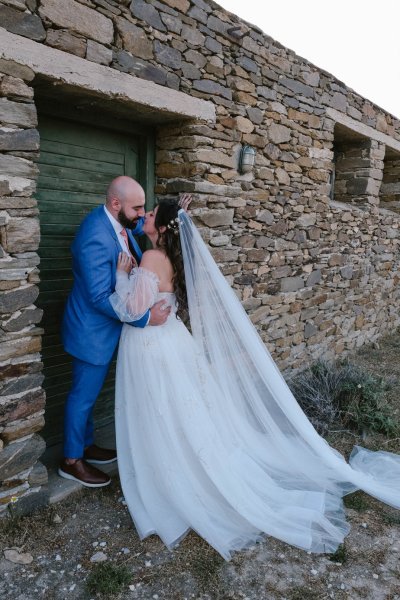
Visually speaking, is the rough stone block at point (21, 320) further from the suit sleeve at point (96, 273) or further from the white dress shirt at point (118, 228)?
the white dress shirt at point (118, 228)

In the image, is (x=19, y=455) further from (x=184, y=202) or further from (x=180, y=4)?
(x=180, y=4)

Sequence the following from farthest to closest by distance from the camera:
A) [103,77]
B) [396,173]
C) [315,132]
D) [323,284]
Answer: [396,173] < [323,284] < [315,132] < [103,77]

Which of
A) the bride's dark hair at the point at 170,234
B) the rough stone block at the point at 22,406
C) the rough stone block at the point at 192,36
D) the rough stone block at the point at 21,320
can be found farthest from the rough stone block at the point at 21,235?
the rough stone block at the point at 192,36

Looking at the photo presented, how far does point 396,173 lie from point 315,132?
2956 mm

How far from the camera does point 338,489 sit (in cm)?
304

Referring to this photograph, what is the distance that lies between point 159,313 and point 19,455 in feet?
3.80

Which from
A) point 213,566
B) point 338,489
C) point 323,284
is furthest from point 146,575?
point 323,284

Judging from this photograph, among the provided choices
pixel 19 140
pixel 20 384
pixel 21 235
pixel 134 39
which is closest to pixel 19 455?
pixel 20 384

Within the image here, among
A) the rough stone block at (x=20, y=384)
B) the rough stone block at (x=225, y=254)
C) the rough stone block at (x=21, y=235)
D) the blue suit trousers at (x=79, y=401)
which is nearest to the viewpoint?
the rough stone block at (x=21, y=235)

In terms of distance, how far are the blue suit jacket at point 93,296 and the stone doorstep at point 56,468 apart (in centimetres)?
84

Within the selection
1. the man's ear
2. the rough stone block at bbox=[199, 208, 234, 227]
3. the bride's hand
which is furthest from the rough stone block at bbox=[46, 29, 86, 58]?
the rough stone block at bbox=[199, 208, 234, 227]

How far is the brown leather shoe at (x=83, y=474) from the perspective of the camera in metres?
3.00

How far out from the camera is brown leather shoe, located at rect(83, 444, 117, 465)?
3.32m

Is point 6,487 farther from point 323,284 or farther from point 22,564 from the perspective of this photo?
point 323,284
